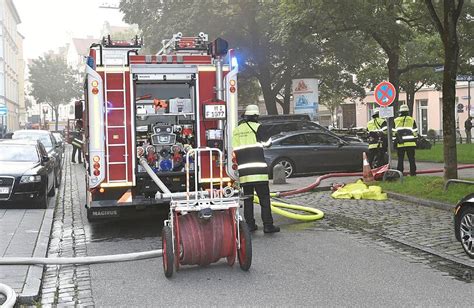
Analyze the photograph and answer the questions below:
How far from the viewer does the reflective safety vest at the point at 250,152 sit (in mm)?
8281

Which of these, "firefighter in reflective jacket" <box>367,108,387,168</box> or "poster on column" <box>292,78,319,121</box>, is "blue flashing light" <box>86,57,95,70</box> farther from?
"poster on column" <box>292,78,319,121</box>

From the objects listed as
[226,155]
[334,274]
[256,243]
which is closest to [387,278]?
[334,274]

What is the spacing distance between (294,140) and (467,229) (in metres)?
10.3

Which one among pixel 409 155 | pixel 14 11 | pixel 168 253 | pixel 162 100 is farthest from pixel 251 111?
pixel 14 11

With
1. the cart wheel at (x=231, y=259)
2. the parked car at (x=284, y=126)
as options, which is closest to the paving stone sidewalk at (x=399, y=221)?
the cart wheel at (x=231, y=259)

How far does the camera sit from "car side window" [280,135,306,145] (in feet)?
55.2

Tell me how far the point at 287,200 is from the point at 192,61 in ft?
14.6

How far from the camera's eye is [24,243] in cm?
807

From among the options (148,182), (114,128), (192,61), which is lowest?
(148,182)

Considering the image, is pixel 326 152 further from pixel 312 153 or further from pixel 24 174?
→ pixel 24 174

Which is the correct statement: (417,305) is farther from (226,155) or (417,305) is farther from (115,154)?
(115,154)

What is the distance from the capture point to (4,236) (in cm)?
847

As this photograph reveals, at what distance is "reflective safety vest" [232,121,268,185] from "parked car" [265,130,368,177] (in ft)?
26.8

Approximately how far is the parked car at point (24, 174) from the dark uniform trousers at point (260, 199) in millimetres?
4928
